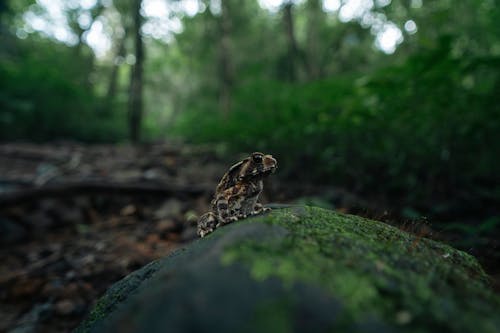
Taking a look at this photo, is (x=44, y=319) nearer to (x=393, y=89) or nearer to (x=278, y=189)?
(x=278, y=189)

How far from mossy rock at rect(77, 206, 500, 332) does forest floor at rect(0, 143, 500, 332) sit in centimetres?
90

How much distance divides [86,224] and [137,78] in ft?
28.9

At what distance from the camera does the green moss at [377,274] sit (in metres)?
1.19

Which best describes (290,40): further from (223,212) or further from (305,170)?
(223,212)

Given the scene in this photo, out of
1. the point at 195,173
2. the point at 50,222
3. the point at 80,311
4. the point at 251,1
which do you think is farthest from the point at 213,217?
the point at 251,1

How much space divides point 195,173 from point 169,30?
62.9 ft

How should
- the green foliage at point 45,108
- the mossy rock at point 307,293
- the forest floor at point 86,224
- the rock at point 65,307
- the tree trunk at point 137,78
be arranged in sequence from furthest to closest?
the tree trunk at point 137,78 < the green foliage at point 45,108 < the forest floor at point 86,224 < the rock at point 65,307 < the mossy rock at point 307,293

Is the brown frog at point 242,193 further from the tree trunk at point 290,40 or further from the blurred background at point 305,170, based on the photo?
the tree trunk at point 290,40

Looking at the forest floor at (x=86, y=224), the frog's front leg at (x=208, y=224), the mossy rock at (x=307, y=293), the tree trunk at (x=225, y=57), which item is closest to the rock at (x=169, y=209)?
the forest floor at (x=86, y=224)

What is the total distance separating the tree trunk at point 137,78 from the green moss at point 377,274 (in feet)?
43.9

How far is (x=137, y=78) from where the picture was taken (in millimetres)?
13875

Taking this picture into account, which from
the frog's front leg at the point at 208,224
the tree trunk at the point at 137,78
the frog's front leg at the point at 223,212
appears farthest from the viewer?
the tree trunk at the point at 137,78

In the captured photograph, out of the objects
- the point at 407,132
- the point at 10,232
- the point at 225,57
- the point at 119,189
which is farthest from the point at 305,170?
the point at 225,57

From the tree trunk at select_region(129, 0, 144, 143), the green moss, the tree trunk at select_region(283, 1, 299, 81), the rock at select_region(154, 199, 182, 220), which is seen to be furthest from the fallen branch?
the tree trunk at select_region(283, 1, 299, 81)
